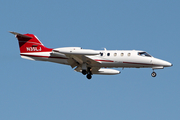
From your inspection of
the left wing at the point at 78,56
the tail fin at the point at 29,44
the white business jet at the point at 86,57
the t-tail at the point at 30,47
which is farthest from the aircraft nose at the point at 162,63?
the tail fin at the point at 29,44

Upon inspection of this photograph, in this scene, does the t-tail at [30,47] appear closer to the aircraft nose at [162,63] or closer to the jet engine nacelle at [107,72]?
the jet engine nacelle at [107,72]

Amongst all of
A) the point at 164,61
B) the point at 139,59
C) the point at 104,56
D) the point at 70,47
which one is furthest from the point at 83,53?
the point at 164,61

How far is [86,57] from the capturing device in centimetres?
2841

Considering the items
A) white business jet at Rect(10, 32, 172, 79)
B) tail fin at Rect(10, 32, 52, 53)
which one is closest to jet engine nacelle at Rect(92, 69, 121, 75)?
white business jet at Rect(10, 32, 172, 79)

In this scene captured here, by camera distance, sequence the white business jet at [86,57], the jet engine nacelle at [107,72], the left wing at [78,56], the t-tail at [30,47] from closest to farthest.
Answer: the left wing at [78,56] < the white business jet at [86,57] < the t-tail at [30,47] < the jet engine nacelle at [107,72]

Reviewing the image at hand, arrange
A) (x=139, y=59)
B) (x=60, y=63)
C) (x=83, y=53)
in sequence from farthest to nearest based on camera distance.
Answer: (x=60, y=63) → (x=139, y=59) → (x=83, y=53)

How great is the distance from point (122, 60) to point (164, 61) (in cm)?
401

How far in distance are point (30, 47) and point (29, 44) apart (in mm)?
358

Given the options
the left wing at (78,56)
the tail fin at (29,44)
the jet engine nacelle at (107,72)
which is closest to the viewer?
the left wing at (78,56)

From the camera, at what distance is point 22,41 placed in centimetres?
3073

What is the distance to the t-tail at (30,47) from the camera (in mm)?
30234

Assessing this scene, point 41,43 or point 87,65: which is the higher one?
point 41,43

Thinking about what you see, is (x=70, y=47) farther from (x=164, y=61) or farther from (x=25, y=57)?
(x=164, y=61)

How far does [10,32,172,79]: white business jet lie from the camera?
27.9 metres
